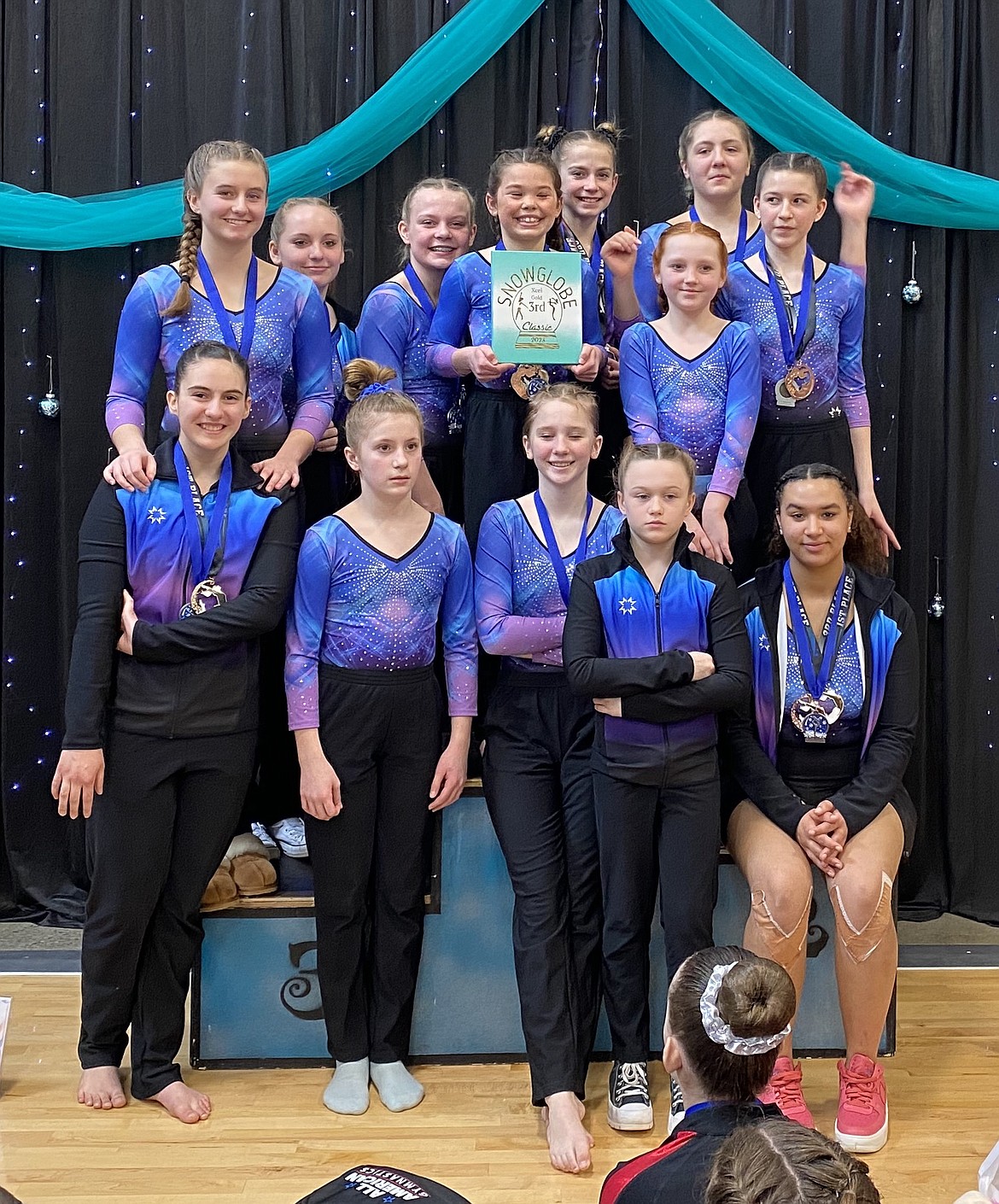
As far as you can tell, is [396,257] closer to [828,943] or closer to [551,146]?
[551,146]

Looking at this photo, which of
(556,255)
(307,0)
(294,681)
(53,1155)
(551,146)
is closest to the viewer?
(53,1155)

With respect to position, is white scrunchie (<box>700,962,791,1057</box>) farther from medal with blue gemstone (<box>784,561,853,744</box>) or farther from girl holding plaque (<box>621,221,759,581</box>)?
girl holding plaque (<box>621,221,759,581</box>)

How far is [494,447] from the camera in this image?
10.5 feet

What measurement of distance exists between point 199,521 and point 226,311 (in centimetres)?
50

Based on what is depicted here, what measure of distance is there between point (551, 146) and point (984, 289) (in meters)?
1.36

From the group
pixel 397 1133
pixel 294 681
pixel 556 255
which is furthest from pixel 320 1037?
pixel 556 255

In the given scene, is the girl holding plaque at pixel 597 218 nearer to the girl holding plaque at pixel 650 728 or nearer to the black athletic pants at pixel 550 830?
the girl holding plaque at pixel 650 728

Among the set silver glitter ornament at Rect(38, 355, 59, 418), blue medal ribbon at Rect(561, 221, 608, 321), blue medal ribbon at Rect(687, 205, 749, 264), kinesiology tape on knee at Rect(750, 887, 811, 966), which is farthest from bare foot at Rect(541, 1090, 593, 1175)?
silver glitter ornament at Rect(38, 355, 59, 418)

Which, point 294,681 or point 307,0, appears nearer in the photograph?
point 294,681

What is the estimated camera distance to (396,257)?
3.84m

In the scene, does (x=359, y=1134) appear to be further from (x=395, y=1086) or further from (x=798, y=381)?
(x=798, y=381)

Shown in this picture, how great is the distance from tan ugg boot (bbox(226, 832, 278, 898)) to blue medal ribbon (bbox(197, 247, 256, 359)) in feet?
3.63

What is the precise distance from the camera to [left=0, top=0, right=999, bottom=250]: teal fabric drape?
3.65 m

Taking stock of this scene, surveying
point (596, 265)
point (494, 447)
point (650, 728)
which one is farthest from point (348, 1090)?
point (596, 265)
